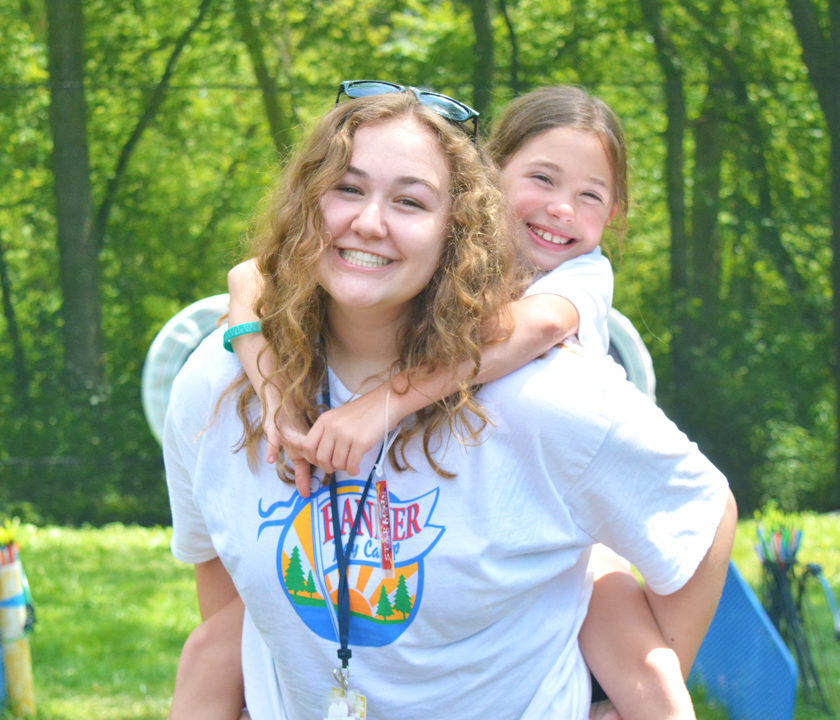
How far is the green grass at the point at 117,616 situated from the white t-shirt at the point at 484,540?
258 cm

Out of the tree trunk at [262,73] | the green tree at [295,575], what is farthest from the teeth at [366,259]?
the tree trunk at [262,73]

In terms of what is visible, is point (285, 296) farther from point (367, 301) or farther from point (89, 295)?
point (89, 295)

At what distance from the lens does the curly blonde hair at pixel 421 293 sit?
1721 millimetres

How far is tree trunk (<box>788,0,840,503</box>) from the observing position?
26.7ft

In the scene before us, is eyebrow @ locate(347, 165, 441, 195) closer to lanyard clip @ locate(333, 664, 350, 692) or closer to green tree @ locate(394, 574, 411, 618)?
green tree @ locate(394, 574, 411, 618)

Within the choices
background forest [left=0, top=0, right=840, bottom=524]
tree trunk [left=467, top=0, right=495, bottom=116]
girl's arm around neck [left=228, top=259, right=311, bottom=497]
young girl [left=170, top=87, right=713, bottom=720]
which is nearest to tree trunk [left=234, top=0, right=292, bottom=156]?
background forest [left=0, top=0, right=840, bottom=524]

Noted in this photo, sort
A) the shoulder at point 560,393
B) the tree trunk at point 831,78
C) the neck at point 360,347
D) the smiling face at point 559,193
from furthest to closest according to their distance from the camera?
the tree trunk at point 831,78 < the smiling face at point 559,193 < the neck at point 360,347 < the shoulder at point 560,393

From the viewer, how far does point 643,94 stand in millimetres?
8680

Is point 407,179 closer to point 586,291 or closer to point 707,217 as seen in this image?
point 586,291

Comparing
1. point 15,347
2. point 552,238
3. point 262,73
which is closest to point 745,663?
point 552,238

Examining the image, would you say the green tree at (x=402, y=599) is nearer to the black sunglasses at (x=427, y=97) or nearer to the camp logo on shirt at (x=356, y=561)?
the camp logo on shirt at (x=356, y=561)

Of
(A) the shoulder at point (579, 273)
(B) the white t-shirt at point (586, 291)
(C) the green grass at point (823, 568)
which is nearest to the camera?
(B) the white t-shirt at point (586, 291)

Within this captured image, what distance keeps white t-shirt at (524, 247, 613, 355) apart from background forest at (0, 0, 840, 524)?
20.2 ft

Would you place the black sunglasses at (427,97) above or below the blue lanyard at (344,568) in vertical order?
above
